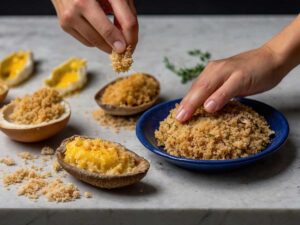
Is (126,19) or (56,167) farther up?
(126,19)

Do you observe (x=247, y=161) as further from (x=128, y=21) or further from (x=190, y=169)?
(x=128, y=21)

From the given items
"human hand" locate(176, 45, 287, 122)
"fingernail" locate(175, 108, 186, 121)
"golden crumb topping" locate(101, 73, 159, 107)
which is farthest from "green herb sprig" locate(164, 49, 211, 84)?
"fingernail" locate(175, 108, 186, 121)

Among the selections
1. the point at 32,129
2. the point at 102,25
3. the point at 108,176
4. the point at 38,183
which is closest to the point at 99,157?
the point at 108,176

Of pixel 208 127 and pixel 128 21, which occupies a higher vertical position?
pixel 128 21

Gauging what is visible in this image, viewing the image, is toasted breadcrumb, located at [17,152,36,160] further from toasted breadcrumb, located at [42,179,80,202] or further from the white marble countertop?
toasted breadcrumb, located at [42,179,80,202]

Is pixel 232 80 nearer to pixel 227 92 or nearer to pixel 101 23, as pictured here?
pixel 227 92


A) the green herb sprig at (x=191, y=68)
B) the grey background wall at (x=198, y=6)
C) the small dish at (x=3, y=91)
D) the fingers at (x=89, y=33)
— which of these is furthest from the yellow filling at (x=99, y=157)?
the grey background wall at (x=198, y=6)

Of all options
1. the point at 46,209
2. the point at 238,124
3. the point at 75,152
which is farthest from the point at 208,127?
the point at 46,209
